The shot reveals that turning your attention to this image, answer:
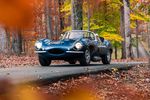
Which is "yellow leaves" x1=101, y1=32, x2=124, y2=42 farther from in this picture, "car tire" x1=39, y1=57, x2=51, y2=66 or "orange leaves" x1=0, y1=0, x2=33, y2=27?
"orange leaves" x1=0, y1=0, x2=33, y2=27

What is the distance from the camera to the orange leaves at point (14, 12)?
116 cm

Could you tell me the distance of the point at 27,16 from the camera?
3.92ft

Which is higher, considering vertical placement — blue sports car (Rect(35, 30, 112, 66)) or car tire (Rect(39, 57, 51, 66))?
blue sports car (Rect(35, 30, 112, 66))

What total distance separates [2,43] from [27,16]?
0.33 metres

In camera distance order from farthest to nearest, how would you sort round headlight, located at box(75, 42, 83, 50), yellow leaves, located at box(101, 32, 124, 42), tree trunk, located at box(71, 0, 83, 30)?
yellow leaves, located at box(101, 32, 124, 42) → tree trunk, located at box(71, 0, 83, 30) → round headlight, located at box(75, 42, 83, 50)

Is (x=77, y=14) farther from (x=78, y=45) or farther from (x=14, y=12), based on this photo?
(x=14, y=12)

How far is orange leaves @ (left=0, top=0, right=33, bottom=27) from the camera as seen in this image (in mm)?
1163

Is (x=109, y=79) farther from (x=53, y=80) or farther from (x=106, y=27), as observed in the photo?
(x=106, y=27)

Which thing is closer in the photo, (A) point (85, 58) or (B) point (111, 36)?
(A) point (85, 58)

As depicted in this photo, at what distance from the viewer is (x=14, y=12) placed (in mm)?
1164

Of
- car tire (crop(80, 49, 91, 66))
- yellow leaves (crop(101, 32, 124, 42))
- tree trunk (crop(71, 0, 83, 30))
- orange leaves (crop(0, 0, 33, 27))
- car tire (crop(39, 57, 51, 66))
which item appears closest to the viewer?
orange leaves (crop(0, 0, 33, 27))

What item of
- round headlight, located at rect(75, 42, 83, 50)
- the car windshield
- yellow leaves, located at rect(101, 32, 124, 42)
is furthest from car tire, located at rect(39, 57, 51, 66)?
yellow leaves, located at rect(101, 32, 124, 42)

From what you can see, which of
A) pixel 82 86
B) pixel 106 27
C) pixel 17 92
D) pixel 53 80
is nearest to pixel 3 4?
pixel 17 92

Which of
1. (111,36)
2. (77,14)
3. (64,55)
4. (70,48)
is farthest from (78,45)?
(111,36)
